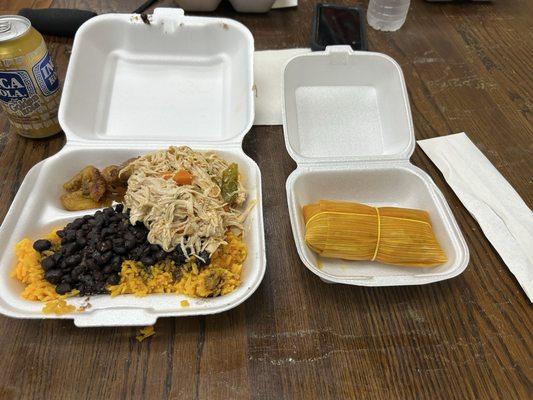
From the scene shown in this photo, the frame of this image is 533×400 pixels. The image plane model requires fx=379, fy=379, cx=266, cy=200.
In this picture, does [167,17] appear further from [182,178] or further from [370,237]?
[370,237]

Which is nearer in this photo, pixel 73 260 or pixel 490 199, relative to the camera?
pixel 73 260

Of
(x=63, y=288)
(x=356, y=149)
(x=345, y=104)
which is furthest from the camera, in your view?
(x=345, y=104)

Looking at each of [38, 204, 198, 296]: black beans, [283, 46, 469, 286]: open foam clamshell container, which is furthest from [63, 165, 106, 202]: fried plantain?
[283, 46, 469, 286]: open foam clamshell container

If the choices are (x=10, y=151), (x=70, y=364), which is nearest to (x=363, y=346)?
(x=70, y=364)

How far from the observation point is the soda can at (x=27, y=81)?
1473 millimetres

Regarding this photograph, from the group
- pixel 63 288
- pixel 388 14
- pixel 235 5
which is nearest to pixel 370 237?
pixel 63 288

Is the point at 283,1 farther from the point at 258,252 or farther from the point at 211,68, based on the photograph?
the point at 258,252

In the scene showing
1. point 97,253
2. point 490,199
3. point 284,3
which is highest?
point 284,3

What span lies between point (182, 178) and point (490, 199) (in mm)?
1400

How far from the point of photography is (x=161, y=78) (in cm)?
215

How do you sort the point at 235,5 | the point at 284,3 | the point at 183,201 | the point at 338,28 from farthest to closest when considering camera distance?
the point at 284,3
the point at 235,5
the point at 338,28
the point at 183,201

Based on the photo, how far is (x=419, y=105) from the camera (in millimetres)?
2166

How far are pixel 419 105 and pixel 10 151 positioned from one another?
2146mm

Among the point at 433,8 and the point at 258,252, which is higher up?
the point at 433,8
